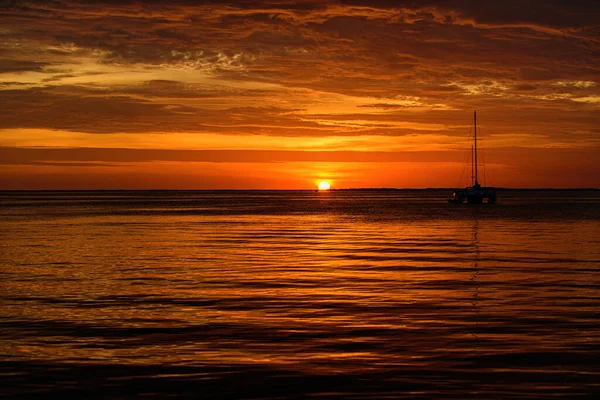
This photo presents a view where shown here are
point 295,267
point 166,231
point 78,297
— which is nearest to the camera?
point 78,297

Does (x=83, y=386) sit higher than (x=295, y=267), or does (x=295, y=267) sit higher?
(x=295, y=267)

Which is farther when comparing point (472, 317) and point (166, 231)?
point (166, 231)

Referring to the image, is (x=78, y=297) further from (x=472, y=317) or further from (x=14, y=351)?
(x=472, y=317)

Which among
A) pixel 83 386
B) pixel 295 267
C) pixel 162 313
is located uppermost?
pixel 295 267

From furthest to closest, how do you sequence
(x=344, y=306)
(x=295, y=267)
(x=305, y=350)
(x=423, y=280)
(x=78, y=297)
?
(x=295, y=267), (x=423, y=280), (x=78, y=297), (x=344, y=306), (x=305, y=350)

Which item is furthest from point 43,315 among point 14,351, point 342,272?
point 342,272

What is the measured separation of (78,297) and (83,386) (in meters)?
11.7

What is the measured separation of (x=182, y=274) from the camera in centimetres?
3206

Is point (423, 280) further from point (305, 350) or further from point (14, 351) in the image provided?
point (14, 351)

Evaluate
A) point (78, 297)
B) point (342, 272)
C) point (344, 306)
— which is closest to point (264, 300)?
point (344, 306)

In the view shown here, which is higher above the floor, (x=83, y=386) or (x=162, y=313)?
(x=162, y=313)

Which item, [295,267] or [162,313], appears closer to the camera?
[162,313]

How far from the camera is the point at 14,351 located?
16719 mm

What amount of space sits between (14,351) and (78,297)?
841 centimetres
